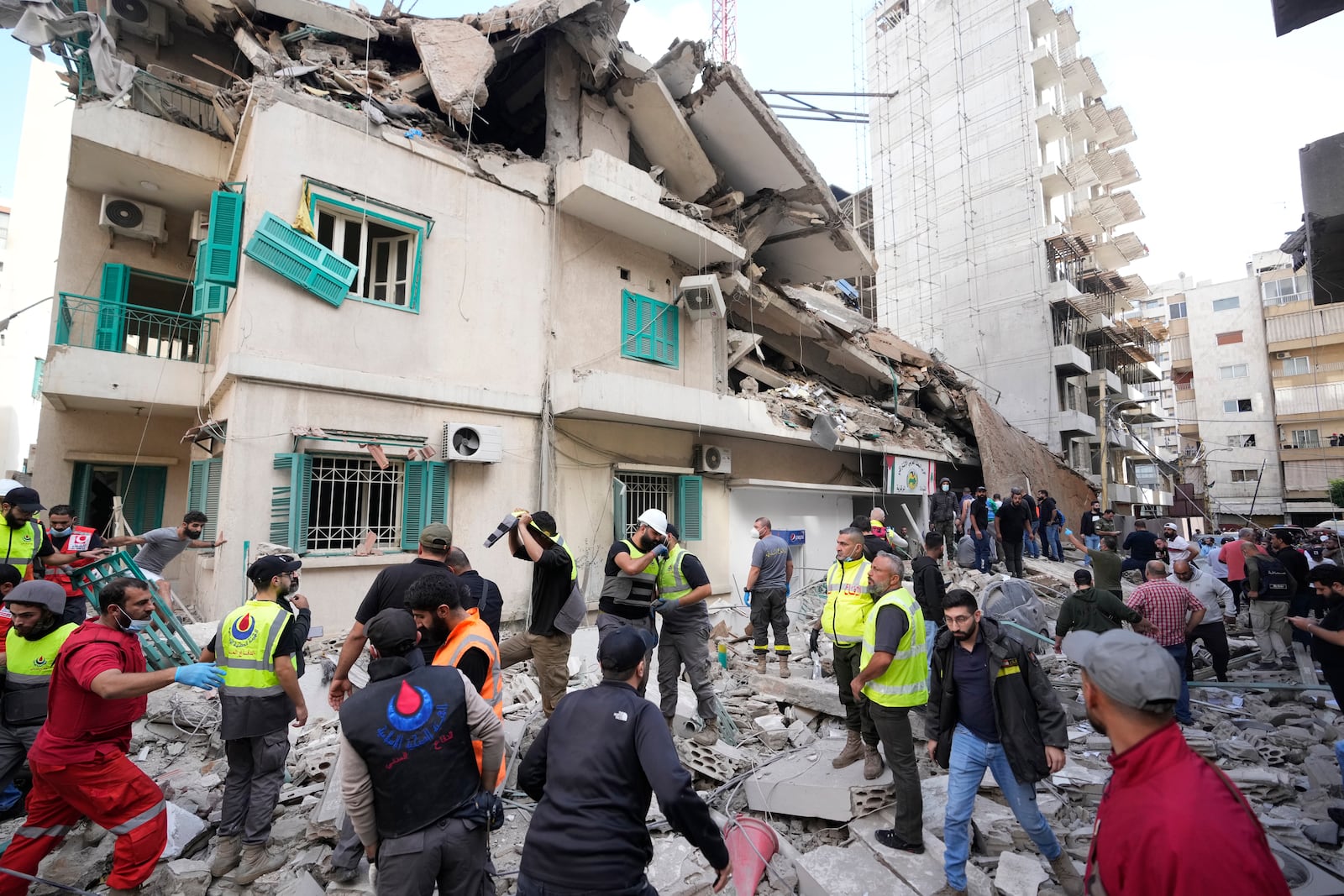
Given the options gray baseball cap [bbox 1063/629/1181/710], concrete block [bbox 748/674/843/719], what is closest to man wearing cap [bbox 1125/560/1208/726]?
concrete block [bbox 748/674/843/719]

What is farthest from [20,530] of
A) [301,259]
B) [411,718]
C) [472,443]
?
[411,718]

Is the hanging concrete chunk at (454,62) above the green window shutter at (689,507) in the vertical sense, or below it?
above

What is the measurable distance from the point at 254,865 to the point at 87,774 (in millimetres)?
1047

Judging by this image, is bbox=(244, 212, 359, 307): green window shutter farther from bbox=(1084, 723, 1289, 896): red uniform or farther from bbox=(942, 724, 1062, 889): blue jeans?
bbox=(1084, 723, 1289, 896): red uniform

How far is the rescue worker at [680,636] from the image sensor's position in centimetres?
509

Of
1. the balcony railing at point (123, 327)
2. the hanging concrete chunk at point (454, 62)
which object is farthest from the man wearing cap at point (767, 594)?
the balcony railing at point (123, 327)

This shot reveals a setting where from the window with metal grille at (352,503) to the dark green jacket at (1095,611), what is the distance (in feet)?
25.4

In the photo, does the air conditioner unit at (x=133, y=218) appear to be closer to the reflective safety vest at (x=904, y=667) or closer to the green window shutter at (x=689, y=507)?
the green window shutter at (x=689, y=507)

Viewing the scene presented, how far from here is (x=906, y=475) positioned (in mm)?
14961

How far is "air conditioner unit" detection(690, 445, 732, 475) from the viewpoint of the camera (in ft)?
36.8

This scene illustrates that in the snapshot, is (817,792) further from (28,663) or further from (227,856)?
(28,663)

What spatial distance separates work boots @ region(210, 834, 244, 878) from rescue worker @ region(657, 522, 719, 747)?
290 cm

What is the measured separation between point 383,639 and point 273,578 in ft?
5.90

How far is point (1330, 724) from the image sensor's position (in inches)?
242
